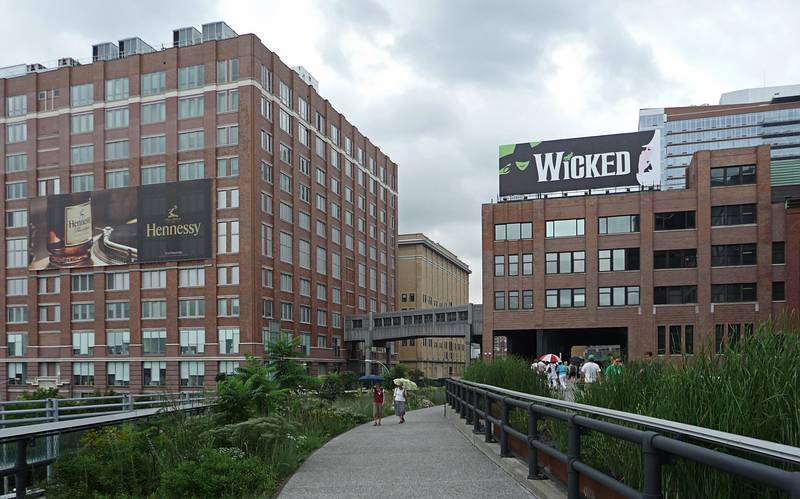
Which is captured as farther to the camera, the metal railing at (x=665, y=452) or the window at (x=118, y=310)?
the window at (x=118, y=310)

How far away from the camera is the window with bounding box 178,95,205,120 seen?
77688 millimetres

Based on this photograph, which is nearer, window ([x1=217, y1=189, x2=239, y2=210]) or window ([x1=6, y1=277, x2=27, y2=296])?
window ([x1=217, y1=189, x2=239, y2=210])

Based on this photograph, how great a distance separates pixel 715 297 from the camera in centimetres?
6309

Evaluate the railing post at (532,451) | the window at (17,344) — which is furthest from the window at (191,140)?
the railing post at (532,451)

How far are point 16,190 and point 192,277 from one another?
23.1 metres

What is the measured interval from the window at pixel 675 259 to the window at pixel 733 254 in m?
1.57

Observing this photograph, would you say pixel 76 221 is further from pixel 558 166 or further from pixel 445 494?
pixel 445 494

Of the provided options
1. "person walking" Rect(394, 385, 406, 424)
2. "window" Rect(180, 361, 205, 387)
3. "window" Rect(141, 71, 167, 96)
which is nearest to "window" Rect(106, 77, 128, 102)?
"window" Rect(141, 71, 167, 96)

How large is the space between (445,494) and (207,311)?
68070 millimetres

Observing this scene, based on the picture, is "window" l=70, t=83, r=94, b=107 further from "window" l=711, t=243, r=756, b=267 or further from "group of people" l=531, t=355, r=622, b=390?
"group of people" l=531, t=355, r=622, b=390

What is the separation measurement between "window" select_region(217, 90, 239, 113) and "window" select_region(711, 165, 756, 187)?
42339 mm

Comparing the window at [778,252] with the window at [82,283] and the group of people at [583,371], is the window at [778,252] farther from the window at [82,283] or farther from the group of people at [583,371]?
the window at [82,283]

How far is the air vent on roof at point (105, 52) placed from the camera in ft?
276

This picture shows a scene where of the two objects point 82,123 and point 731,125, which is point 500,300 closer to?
point 82,123
